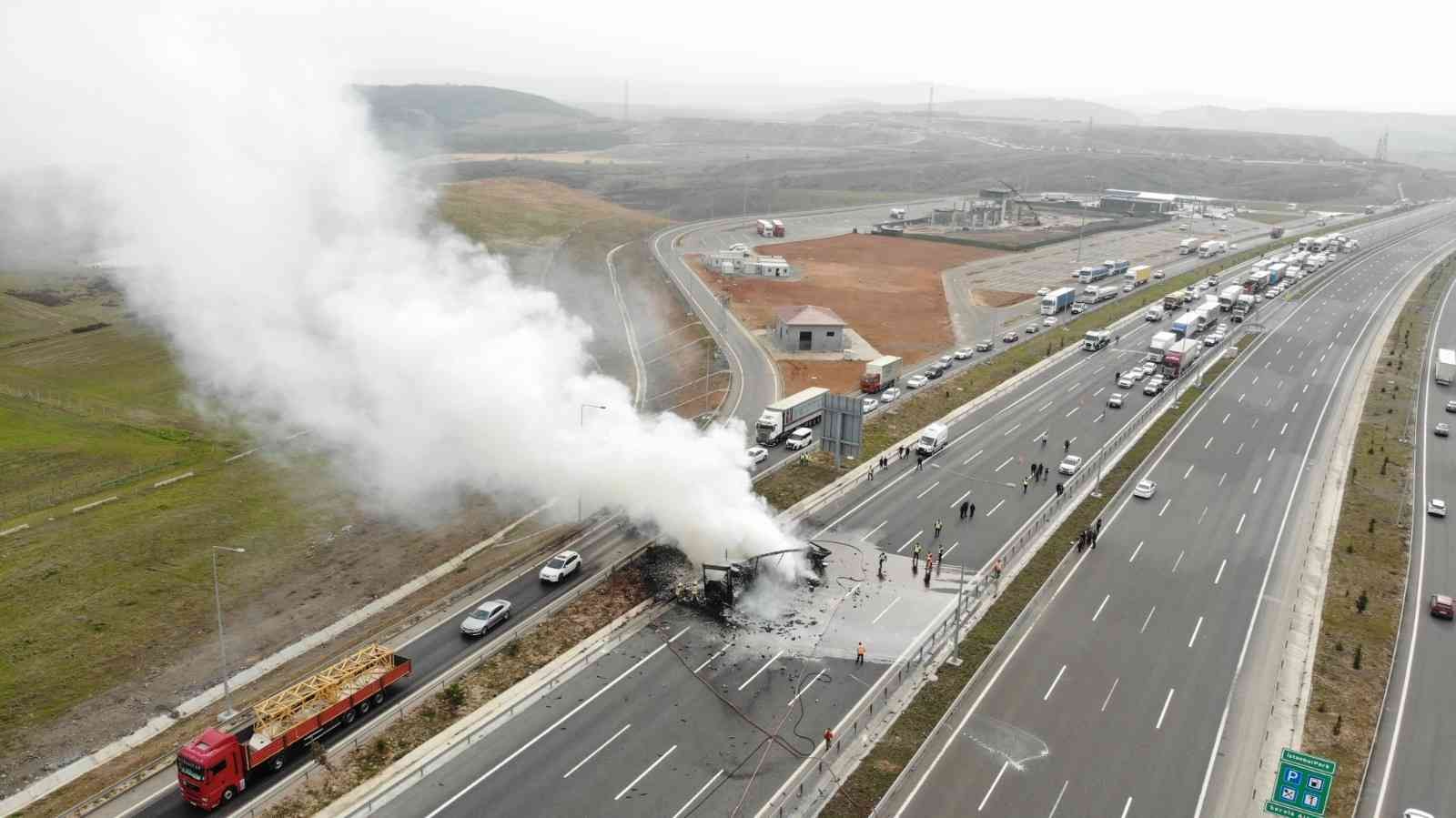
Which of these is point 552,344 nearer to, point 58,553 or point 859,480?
point 859,480

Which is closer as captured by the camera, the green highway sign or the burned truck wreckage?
the green highway sign

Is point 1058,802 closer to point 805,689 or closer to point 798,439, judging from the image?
point 805,689

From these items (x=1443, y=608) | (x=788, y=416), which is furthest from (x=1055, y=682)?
(x=788, y=416)

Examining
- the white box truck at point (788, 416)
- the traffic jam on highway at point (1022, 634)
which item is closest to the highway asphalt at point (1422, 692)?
the traffic jam on highway at point (1022, 634)

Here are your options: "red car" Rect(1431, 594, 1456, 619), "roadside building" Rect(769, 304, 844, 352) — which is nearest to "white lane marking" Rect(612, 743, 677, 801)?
"red car" Rect(1431, 594, 1456, 619)

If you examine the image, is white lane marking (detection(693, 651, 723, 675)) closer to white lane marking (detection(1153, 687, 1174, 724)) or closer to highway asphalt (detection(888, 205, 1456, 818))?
highway asphalt (detection(888, 205, 1456, 818))

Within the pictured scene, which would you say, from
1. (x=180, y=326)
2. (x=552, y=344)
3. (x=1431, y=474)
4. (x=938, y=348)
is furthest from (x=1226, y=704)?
(x=180, y=326)

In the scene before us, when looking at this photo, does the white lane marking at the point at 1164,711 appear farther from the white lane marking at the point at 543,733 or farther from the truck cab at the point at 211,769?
the truck cab at the point at 211,769
